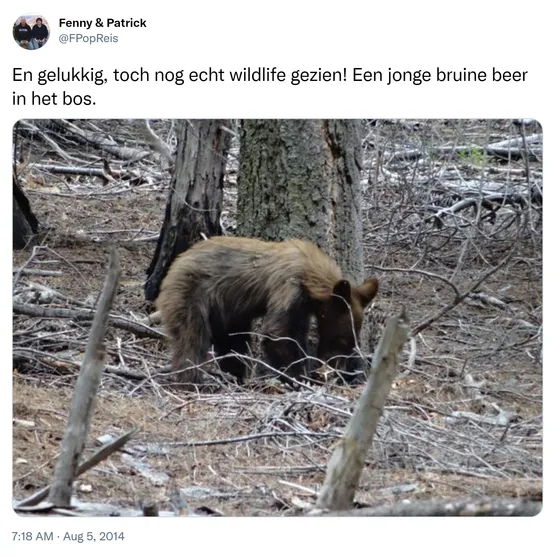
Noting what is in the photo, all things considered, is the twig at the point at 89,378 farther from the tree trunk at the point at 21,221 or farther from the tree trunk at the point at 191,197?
the tree trunk at the point at 21,221

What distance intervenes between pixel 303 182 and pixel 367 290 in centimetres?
107

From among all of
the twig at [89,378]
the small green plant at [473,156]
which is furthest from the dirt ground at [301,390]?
the twig at [89,378]

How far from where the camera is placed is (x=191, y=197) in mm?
9641

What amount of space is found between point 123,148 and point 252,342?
4126 millimetres

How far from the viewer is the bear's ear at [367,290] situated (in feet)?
27.1

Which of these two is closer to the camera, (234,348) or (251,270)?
(251,270)
